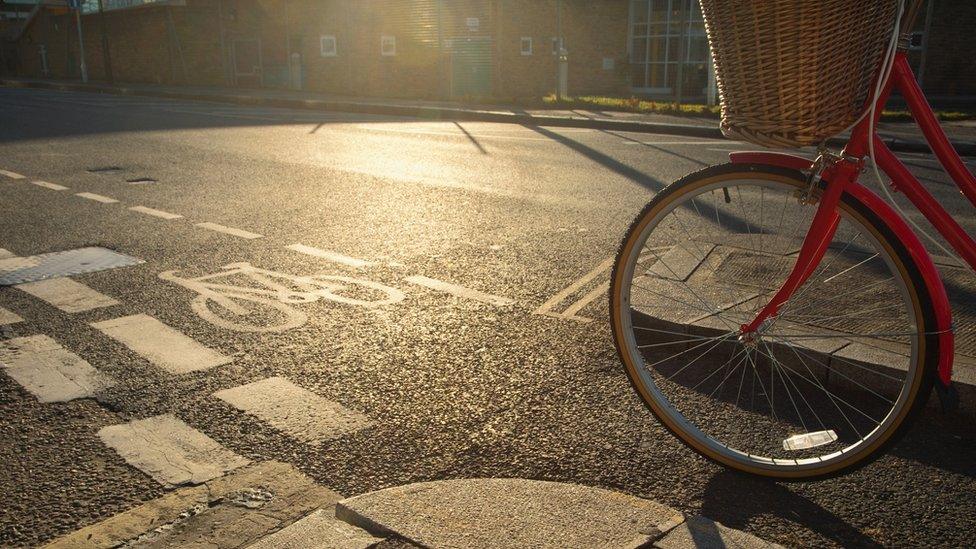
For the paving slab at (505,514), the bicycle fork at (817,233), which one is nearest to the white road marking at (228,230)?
the paving slab at (505,514)

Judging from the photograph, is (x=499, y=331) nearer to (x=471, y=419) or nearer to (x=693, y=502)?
(x=471, y=419)

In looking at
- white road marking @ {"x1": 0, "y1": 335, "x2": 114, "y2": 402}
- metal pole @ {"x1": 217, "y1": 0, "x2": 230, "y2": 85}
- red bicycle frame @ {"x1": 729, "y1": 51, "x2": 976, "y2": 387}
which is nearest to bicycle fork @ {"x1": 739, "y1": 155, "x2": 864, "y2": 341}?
red bicycle frame @ {"x1": 729, "y1": 51, "x2": 976, "y2": 387}

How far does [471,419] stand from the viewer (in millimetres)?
3072

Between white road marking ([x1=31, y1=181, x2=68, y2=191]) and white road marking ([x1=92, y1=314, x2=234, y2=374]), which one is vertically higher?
white road marking ([x1=31, y1=181, x2=68, y2=191])

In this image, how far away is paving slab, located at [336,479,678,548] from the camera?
222cm

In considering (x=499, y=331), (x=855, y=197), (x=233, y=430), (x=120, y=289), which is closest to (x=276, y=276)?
(x=120, y=289)

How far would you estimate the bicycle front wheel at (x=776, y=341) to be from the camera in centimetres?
240

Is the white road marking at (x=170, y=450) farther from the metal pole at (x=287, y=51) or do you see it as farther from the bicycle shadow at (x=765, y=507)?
the metal pole at (x=287, y=51)

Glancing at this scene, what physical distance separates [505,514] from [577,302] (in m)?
2.30

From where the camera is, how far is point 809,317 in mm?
3096

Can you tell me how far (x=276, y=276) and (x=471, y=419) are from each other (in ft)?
8.03

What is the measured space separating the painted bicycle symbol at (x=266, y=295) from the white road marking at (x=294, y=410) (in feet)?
2.60

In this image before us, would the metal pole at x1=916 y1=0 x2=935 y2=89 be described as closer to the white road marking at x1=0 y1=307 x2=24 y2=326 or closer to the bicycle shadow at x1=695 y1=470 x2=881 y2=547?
the bicycle shadow at x1=695 y1=470 x2=881 y2=547

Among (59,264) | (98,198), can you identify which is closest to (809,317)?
(59,264)
